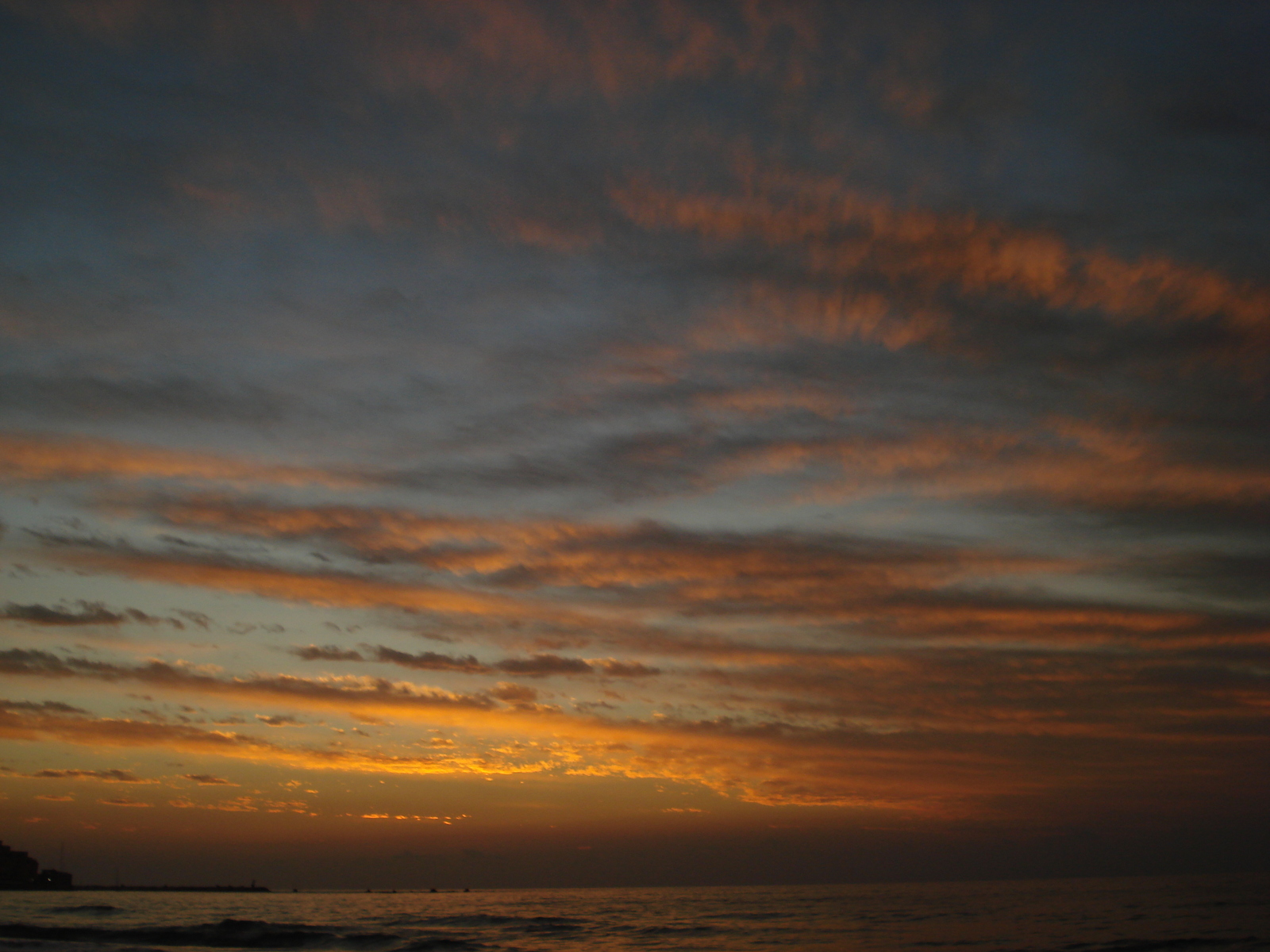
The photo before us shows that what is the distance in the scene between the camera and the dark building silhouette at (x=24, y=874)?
17000 centimetres

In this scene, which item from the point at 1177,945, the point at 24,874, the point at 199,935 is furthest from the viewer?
the point at 24,874

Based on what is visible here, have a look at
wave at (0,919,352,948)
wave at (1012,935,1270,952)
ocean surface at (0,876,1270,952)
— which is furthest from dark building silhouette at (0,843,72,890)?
wave at (1012,935,1270,952)

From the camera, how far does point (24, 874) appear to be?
17512cm

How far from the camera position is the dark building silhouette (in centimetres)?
17000

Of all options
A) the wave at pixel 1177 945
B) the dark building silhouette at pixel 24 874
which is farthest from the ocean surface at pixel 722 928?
the dark building silhouette at pixel 24 874

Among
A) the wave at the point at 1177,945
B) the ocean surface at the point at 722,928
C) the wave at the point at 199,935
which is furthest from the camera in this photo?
the wave at the point at 199,935

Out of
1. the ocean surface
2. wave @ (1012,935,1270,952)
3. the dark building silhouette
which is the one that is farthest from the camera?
the dark building silhouette

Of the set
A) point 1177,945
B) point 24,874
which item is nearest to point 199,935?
point 1177,945

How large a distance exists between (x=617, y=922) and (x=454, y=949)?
3188 centimetres

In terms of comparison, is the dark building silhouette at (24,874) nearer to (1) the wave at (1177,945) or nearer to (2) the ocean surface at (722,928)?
(2) the ocean surface at (722,928)

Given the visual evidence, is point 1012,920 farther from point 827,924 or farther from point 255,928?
point 255,928

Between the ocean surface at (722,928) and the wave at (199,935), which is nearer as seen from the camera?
the ocean surface at (722,928)

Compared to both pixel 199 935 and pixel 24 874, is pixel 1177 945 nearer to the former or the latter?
pixel 199 935

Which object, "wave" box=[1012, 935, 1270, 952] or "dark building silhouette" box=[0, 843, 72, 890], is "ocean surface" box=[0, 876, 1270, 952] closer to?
"wave" box=[1012, 935, 1270, 952]
